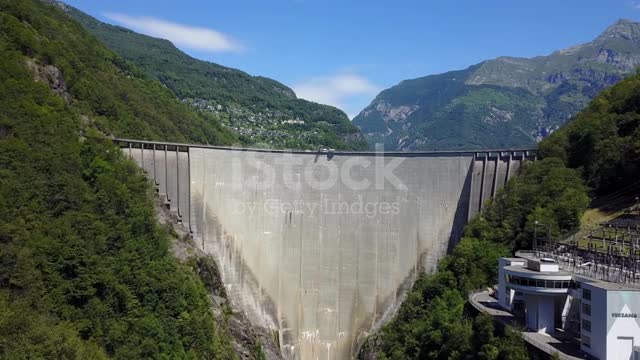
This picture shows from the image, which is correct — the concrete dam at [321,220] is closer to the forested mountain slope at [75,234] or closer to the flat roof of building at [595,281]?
the forested mountain slope at [75,234]

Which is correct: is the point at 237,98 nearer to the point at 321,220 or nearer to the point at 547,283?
the point at 321,220

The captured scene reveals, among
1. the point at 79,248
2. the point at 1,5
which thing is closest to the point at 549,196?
the point at 79,248

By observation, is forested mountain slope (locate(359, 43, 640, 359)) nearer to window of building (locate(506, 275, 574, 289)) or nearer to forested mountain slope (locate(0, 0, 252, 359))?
window of building (locate(506, 275, 574, 289))

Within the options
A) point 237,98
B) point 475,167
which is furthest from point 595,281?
point 237,98

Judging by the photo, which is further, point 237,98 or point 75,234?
point 237,98

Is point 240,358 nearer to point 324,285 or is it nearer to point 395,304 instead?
point 324,285

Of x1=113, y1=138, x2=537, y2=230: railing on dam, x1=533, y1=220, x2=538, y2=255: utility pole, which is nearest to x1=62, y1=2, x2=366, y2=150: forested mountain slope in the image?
x1=113, y1=138, x2=537, y2=230: railing on dam

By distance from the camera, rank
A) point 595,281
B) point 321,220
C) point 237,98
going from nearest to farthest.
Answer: point 595,281, point 321,220, point 237,98
